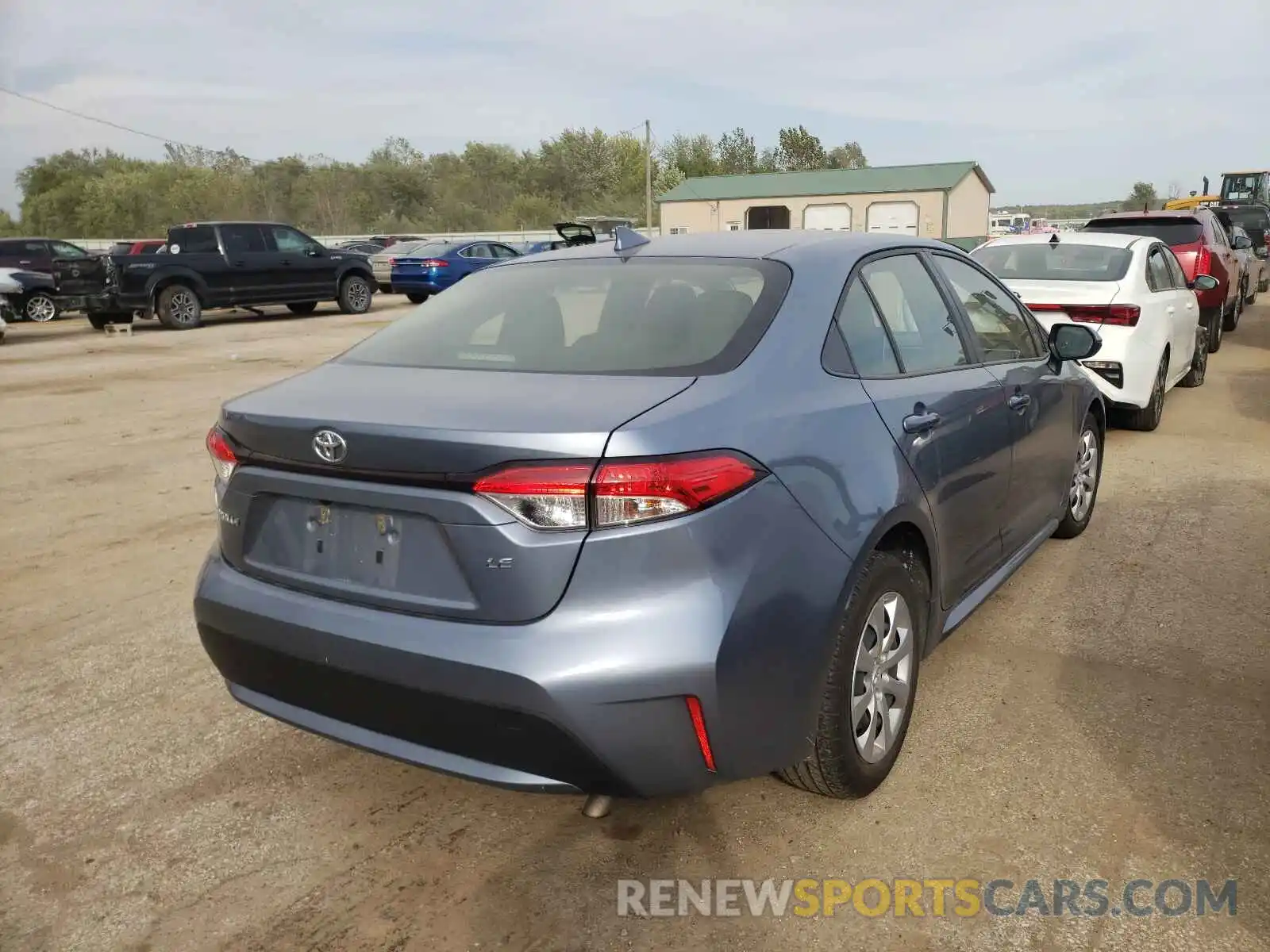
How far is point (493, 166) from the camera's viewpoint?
8900 cm

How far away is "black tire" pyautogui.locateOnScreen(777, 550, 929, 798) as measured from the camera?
2.59m

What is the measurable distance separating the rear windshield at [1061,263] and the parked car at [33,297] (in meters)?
17.1

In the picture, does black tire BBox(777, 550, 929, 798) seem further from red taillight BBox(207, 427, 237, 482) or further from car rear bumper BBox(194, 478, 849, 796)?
red taillight BBox(207, 427, 237, 482)

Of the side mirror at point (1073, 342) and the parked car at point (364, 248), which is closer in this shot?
the side mirror at point (1073, 342)

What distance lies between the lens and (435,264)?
22.0m

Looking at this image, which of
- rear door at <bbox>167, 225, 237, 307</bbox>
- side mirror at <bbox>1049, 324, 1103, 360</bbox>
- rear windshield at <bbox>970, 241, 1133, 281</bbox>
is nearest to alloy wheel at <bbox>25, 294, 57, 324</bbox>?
rear door at <bbox>167, 225, 237, 307</bbox>

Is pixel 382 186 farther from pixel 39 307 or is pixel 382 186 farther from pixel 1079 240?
pixel 1079 240

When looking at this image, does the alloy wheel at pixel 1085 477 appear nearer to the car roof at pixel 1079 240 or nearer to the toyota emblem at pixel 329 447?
the car roof at pixel 1079 240

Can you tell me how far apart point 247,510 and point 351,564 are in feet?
1.36

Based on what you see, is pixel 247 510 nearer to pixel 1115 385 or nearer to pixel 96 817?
pixel 96 817

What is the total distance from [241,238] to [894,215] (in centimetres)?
3704

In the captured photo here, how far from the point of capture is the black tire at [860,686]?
259 centimetres

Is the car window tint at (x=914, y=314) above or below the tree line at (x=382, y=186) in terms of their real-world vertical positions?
below

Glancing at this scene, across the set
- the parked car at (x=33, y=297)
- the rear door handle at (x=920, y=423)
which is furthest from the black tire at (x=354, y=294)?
the rear door handle at (x=920, y=423)
